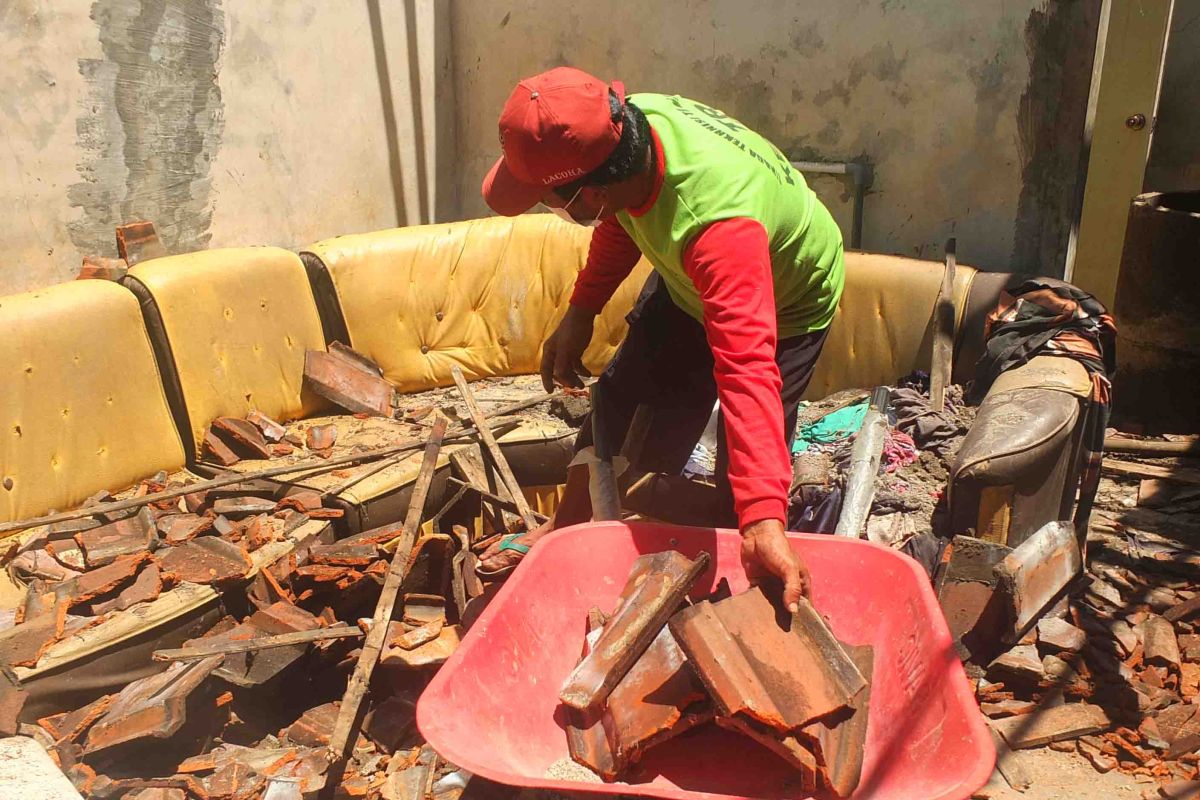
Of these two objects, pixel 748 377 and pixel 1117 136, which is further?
pixel 1117 136

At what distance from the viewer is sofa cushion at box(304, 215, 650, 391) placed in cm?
512

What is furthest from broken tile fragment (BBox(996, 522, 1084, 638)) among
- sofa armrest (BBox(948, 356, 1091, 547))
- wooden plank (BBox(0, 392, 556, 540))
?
wooden plank (BBox(0, 392, 556, 540))

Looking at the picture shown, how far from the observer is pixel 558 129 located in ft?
6.51

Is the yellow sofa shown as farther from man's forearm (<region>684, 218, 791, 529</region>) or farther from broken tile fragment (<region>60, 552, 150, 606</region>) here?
man's forearm (<region>684, 218, 791, 529</region>)

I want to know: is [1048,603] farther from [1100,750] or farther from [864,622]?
[864,622]

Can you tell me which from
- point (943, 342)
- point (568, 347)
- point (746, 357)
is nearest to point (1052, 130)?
point (943, 342)

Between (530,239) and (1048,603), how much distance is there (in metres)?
3.46

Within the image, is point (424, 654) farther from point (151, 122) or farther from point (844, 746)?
point (151, 122)

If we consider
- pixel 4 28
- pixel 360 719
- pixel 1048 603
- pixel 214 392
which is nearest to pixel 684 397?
pixel 1048 603

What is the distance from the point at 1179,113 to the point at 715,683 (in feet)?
19.6

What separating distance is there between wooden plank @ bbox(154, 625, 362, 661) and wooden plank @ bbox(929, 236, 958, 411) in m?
2.80

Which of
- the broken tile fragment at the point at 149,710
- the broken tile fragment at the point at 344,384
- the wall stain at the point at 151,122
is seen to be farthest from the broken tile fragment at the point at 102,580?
the wall stain at the point at 151,122

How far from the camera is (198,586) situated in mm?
3523

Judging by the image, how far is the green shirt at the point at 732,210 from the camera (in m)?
2.11
